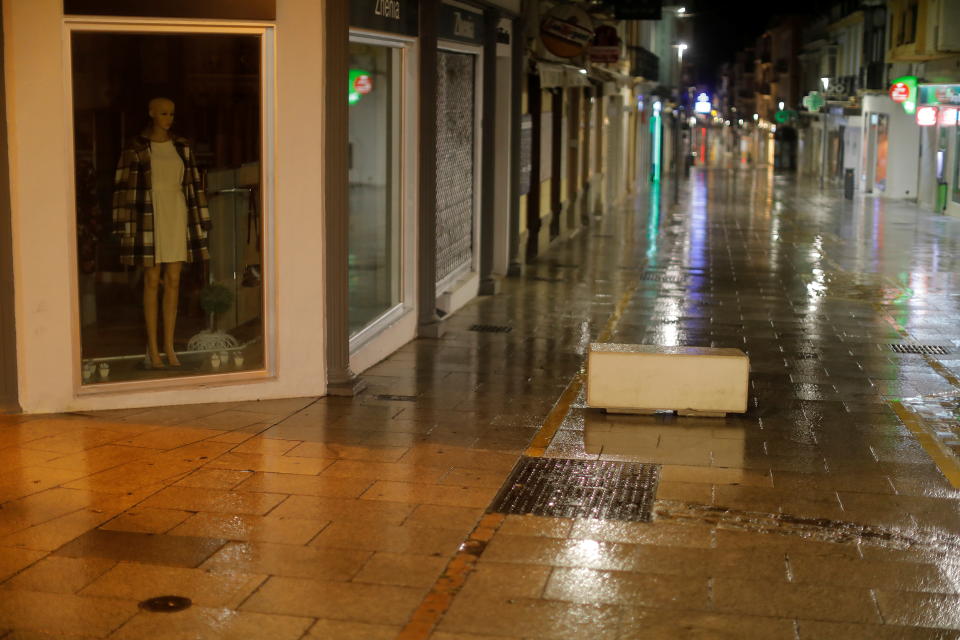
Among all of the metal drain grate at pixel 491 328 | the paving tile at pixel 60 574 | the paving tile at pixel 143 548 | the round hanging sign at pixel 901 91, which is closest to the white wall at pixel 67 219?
the paving tile at pixel 143 548

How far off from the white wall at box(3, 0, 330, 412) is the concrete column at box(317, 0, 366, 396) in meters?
0.07

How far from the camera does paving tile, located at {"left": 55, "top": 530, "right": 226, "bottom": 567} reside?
6.09 m

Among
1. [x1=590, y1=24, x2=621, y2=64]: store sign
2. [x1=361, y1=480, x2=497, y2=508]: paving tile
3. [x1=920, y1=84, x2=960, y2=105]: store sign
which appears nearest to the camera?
[x1=361, y1=480, x2=497, y2=508]: paving tile

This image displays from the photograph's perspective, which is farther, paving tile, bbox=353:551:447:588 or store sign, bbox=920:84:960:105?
store sign, bbox=920:84:960:105

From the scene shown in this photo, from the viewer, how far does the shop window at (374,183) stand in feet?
37.8

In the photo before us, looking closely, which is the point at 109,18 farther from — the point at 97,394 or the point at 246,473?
the point at 246,473

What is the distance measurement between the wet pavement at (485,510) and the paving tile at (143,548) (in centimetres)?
2

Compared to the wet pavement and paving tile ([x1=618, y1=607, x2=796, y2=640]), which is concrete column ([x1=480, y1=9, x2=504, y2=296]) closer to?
the wet pavement

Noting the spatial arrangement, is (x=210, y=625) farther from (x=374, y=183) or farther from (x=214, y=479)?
(x=374, y=183)

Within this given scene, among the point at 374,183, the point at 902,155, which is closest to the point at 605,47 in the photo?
the point at 374,183

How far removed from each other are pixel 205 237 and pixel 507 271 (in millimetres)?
8492

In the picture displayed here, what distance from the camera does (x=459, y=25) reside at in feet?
46.1

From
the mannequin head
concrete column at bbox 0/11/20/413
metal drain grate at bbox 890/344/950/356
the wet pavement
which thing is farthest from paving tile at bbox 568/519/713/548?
metal drain grate at bbox 890/344/950/356

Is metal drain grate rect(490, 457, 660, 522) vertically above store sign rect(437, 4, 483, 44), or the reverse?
store sign rect(437, 4, 483, 44)
